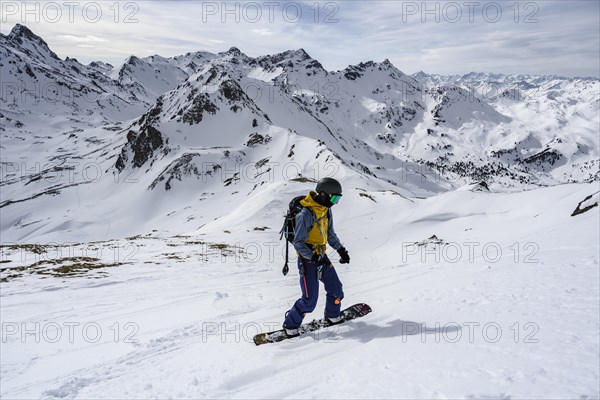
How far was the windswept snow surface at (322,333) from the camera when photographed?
4.76 metres

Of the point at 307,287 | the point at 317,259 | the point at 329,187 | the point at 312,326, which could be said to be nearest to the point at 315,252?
the point at 317,259

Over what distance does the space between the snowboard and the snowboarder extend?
4.4 inches

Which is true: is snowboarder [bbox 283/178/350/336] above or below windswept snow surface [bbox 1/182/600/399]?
above

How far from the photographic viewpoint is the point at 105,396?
5.40m

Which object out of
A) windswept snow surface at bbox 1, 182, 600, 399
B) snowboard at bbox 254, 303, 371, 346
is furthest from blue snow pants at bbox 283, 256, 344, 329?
windswept snow surface at bbox 1, 182, 600, 399

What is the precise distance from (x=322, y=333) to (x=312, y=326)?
260 mm

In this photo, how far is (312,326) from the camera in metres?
7.45

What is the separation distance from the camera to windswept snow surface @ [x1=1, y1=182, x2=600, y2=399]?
4.76 metres

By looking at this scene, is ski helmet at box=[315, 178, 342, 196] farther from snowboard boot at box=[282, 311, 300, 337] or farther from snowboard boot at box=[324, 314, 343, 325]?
snowboard boot at box=[282, 311, 300, 337]

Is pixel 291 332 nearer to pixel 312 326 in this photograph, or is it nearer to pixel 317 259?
pixel 312 326

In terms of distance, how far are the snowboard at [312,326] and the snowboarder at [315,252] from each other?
0.37ft

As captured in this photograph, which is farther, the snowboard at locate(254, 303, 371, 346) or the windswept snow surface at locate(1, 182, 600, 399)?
the snowboard at locate(254, 303, 371, 346)

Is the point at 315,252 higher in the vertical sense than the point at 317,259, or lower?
higher

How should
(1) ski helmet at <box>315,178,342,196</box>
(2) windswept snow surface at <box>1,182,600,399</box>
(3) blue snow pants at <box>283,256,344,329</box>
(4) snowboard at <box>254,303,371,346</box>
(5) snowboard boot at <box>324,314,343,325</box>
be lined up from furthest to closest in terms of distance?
1. (5) snowboard boot at <box>324,314,343,325</box>
2. (3) blue snow pants at <box>283,256,344,329</box>
3. (4) snowboard at <box>254,303,371,346</box>
4. (1) ski helmet at <box>315,178,342,196</box>
5. (2) windswept snow surface at <box>1,182,600,399</box>
